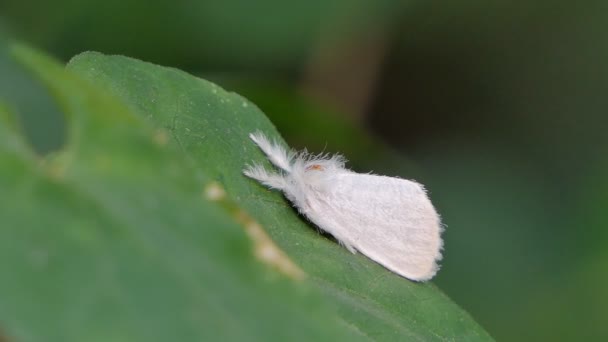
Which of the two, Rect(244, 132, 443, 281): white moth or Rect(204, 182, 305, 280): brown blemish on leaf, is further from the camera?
Rect(244, 132, 443, 281): white moth

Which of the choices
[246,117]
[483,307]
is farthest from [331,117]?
[246,117]

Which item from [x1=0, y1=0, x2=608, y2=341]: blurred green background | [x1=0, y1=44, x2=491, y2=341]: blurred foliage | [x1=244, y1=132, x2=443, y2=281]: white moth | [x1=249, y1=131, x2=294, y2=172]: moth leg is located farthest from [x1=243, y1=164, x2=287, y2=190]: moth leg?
[x1=0, y1=0, x2=608, y2=341]: blurred green background

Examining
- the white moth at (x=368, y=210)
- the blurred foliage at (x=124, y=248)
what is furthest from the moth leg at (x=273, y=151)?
the blurred foliage at (x=124, y=248)

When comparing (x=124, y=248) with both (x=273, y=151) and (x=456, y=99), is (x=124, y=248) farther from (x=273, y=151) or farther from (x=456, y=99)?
(x=456, y=99)

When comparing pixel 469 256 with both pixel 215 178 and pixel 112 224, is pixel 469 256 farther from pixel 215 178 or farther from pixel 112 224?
pixel 112 224

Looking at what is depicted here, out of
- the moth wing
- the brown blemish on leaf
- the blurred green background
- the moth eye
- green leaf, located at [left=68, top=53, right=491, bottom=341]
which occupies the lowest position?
the brown blemish on leaf

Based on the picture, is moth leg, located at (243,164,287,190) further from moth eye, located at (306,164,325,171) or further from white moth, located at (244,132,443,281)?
moth eye, located at (306,164,325,171)
